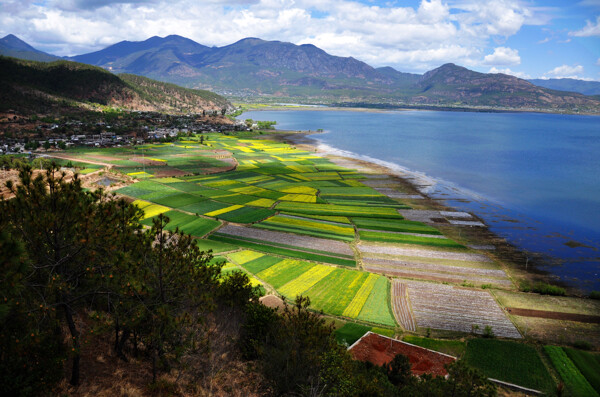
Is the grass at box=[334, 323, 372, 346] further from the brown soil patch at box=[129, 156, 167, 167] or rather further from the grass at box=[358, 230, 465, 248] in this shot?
the brown soil patch at box=[129, 156, 167, 167]

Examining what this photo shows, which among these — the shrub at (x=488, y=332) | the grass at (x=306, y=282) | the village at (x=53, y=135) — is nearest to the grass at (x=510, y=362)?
the shrub at (x=488, y=332)

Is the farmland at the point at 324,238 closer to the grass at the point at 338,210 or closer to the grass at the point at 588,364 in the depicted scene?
the grass at the point at 338,210

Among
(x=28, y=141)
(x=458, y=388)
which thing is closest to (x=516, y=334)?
(x=458, y=388)

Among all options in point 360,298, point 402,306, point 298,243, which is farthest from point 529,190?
point 360,298

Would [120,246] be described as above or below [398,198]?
above

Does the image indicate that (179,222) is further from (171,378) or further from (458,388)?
(458,388)

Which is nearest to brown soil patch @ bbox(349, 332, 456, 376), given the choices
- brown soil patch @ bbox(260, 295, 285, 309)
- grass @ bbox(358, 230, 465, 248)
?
brown soil patch @ bbox(260, 295, 285, 309)

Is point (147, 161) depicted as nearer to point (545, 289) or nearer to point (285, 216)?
point (285, 216)
